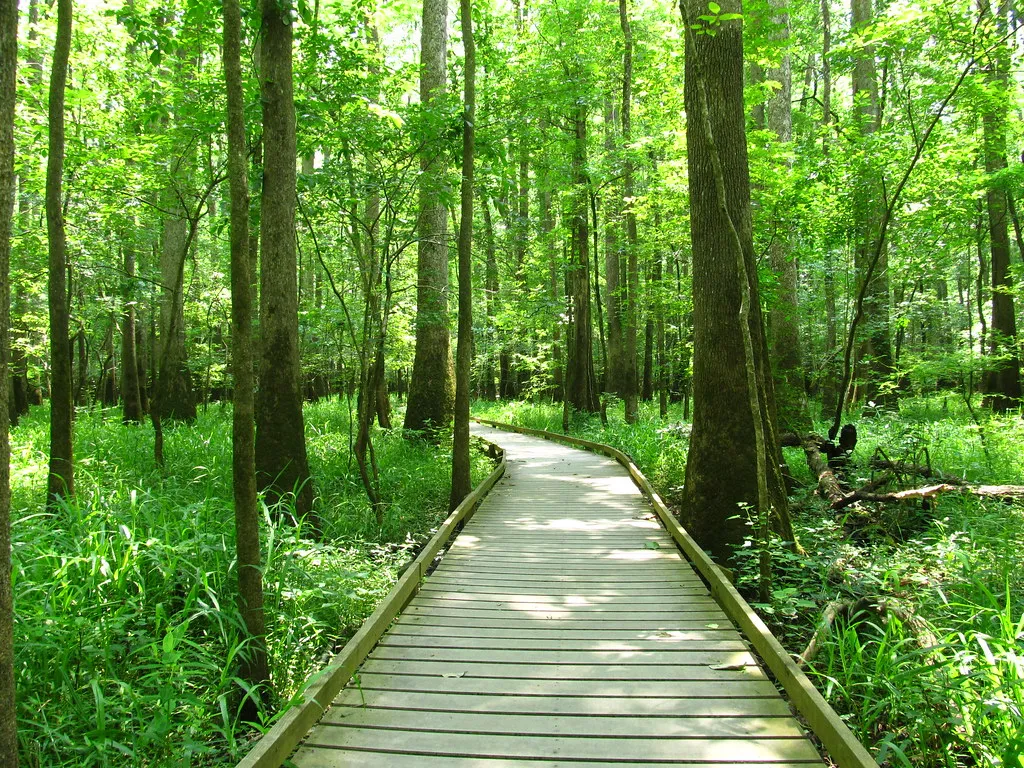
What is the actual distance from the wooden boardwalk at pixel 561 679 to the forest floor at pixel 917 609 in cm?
55

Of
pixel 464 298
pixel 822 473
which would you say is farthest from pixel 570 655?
pixel 822 473

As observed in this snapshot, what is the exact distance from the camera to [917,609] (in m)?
4.30

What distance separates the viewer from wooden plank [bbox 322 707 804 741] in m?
3.03

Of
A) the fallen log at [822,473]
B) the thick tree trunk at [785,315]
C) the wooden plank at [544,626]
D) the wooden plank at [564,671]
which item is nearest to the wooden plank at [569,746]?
the wooden plank at [564,671]

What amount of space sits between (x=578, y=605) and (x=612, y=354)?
15224mm

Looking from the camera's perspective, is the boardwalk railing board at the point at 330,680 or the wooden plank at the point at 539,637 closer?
the boardwalk railing board at the point at 330,680

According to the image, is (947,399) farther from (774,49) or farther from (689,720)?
(689,720)

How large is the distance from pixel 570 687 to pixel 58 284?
19.7 feet

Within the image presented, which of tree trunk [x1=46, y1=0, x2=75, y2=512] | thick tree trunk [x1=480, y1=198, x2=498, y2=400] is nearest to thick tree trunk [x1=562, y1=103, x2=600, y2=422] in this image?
thick tree trunk [x1=480, y1=198, x2=498, y2=400]

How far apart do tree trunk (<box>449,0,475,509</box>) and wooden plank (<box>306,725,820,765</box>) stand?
491 centimetres

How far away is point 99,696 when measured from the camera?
9.14 ft

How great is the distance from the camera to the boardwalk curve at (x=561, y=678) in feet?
9.53

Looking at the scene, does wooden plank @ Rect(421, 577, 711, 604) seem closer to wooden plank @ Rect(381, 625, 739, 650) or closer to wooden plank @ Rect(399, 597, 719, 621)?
wooden plank @ Rect(399, 597, 719, 621)

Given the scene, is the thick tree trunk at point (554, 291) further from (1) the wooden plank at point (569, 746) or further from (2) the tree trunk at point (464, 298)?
(1) the wooden plank at point (569, 746)
